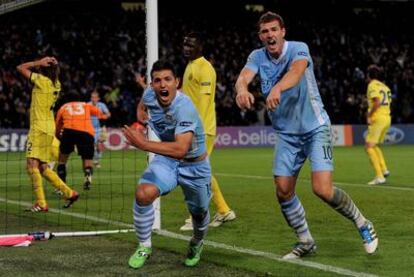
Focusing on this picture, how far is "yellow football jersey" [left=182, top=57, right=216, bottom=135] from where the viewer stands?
10438mm

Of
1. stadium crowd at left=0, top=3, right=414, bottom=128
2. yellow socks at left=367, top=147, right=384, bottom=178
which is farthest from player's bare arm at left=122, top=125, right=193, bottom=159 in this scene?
stadium crowd at left=0, top=3, right=414, bottom=128

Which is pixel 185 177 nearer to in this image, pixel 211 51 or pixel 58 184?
pixel 58 184

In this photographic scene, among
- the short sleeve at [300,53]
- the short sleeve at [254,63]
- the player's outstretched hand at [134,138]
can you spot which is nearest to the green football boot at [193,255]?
the player's outstretched hand at [134,138]

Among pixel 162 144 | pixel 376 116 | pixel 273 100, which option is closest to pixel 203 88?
pixel 162 144

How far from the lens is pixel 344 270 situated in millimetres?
7402

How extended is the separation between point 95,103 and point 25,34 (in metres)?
15.8

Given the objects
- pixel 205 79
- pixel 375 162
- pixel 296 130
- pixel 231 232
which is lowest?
pixel 375 162

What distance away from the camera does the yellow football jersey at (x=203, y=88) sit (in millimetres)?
10438

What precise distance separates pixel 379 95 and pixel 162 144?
10728 mm

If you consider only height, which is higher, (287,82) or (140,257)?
(287,82)

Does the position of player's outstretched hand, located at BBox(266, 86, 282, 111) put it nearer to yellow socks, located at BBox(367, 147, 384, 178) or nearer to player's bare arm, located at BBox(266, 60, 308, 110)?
player's bare arm, located at BBox(266, 60, 308, 110)

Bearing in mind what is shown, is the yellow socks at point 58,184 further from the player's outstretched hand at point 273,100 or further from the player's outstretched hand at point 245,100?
the player's outstretched hand at point 273,100

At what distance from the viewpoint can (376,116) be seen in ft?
58.0

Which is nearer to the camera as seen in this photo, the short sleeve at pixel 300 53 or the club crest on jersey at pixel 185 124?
the club crest on jersey at pixel 185 124
